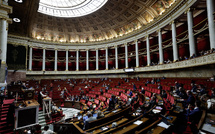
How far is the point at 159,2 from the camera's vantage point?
17.1 metres

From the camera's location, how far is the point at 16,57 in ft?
73.0

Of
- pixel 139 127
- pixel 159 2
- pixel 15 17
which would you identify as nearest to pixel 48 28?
pixel 15 17

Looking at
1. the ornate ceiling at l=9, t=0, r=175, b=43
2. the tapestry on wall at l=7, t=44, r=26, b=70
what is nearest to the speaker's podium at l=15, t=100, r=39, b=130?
the ornate ceiling at l=9, t=0, r=175, b=43

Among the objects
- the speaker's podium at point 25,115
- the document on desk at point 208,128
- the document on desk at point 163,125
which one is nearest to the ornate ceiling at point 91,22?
the speaker's podium at point 25,115

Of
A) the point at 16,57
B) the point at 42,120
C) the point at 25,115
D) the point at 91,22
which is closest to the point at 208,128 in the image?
the point at 25,115

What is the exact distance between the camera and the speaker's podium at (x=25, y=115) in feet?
20.6

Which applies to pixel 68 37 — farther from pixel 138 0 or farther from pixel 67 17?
pixel 138 0

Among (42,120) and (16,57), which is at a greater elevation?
(16,57)

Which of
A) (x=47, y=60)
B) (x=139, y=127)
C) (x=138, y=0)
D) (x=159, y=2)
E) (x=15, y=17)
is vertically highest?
(x=138, y=0)

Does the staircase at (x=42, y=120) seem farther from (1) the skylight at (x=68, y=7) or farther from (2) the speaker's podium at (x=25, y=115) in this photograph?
(1) the skylight at (x=68, y=7)

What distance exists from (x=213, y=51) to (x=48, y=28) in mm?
30433

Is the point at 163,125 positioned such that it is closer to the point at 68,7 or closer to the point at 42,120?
the point at 42,120

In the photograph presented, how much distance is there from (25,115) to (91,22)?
24489 millimetres

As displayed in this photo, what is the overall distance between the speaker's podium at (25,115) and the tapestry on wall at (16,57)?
800 inches
